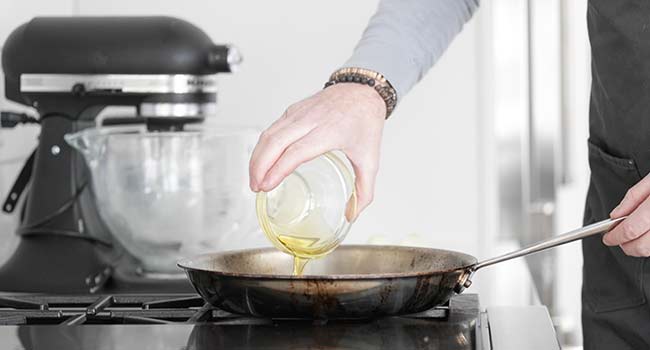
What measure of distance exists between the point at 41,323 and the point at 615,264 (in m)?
0.60

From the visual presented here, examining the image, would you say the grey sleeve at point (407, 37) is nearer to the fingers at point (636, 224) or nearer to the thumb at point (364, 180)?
the thumb at point (364, 180)

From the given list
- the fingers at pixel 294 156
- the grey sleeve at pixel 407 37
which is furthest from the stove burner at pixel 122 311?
the grey sleeve at pixel 407 37

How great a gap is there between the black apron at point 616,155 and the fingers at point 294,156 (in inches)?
14.9

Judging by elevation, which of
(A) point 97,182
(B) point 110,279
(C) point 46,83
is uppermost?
(C) point 46,83

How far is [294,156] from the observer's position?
2.77ft

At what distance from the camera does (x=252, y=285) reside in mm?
795

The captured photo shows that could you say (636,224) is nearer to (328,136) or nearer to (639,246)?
(639,246)

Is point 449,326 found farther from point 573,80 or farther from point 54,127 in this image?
point 573,80

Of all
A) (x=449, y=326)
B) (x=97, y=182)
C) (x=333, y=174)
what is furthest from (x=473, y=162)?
(x=449, y=326)

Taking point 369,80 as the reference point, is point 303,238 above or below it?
below

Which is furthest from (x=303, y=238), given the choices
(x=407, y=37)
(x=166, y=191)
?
(x=166, y=191)

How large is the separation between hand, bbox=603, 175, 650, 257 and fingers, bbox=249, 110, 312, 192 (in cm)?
29

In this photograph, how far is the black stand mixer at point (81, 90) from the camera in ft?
4.59

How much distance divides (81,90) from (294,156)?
649 mm
